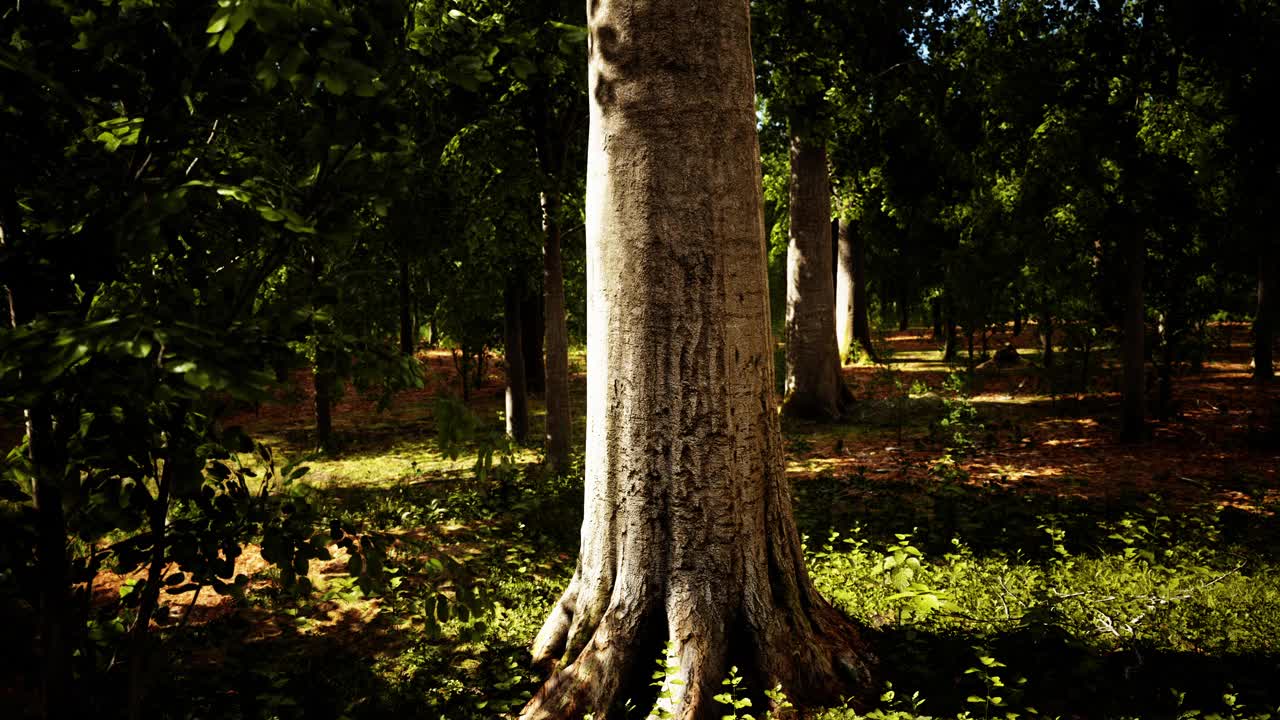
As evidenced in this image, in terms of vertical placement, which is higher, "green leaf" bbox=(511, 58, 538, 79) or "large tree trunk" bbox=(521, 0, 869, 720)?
"green leaf" bbox=(511, 58, 538, 79)

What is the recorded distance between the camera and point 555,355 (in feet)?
28.5

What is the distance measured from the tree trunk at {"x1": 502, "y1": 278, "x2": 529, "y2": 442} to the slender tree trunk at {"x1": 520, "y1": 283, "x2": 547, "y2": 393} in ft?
16.8

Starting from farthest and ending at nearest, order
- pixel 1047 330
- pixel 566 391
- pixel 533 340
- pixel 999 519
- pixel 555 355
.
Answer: pixel 533 340 → pixel 1047 330 → pixel 566 391 → pixel 555 355 → pixel 999 519

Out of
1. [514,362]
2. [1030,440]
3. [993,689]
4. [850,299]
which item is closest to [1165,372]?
[1030,440]

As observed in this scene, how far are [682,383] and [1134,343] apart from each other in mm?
9001

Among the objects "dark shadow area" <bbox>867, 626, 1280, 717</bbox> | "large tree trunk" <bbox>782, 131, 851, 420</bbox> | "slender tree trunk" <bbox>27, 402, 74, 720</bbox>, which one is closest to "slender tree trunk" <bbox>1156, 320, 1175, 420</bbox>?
"large tree trunk" <bbox>782, 131, 851, 420</bbox>

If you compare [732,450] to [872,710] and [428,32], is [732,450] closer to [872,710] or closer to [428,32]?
[872,710]

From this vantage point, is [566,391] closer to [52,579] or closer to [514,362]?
[514,362]

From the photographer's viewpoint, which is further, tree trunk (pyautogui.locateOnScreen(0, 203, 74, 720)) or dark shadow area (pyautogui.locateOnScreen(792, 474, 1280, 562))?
dark shadow area (pyautogui.locateOnScreen(792, 474, 1280, 562))

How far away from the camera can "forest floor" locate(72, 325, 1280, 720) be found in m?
3.46

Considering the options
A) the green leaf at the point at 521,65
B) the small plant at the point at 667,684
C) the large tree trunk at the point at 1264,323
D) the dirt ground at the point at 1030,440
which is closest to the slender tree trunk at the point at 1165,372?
the dirt ground at the point at 1030,440

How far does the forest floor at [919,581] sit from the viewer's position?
346 centimetres

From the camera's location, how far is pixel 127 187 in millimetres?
1740

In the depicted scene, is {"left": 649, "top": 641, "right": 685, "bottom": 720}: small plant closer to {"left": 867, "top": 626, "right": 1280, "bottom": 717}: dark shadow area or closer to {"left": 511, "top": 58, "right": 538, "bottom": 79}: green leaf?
{"left": 867, "top": 626, "right": 1280, "bottom": 717}: dark shadow area
